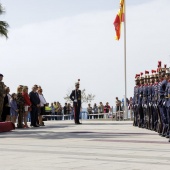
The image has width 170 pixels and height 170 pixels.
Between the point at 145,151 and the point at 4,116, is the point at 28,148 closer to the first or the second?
the point at 145,151

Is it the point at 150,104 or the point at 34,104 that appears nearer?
the point at 150,104

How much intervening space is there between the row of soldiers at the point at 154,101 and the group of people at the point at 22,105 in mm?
4522

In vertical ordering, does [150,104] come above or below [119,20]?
below

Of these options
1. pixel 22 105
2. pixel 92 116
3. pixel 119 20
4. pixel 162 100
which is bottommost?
pixel 162 100

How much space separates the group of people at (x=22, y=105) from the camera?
2198 cm

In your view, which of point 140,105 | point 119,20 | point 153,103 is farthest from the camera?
point 119,20

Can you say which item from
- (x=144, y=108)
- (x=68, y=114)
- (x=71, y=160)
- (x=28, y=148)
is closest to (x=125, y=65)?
(x=68, y=114)

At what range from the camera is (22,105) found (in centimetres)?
2281

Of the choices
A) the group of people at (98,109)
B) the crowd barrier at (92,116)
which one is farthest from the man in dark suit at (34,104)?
the group of people at (98,109)

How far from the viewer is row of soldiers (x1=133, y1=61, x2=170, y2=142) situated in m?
14.6

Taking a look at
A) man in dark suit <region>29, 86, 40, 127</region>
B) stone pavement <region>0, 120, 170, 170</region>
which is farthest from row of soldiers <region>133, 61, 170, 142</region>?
man in dark suit <region>29, 86, 40, 127</region>

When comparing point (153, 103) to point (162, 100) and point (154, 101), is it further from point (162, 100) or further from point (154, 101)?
point (162, 100)

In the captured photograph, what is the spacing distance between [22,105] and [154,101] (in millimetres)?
7500

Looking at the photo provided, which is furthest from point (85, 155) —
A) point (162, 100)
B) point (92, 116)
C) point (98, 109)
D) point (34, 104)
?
point (98, 109)
